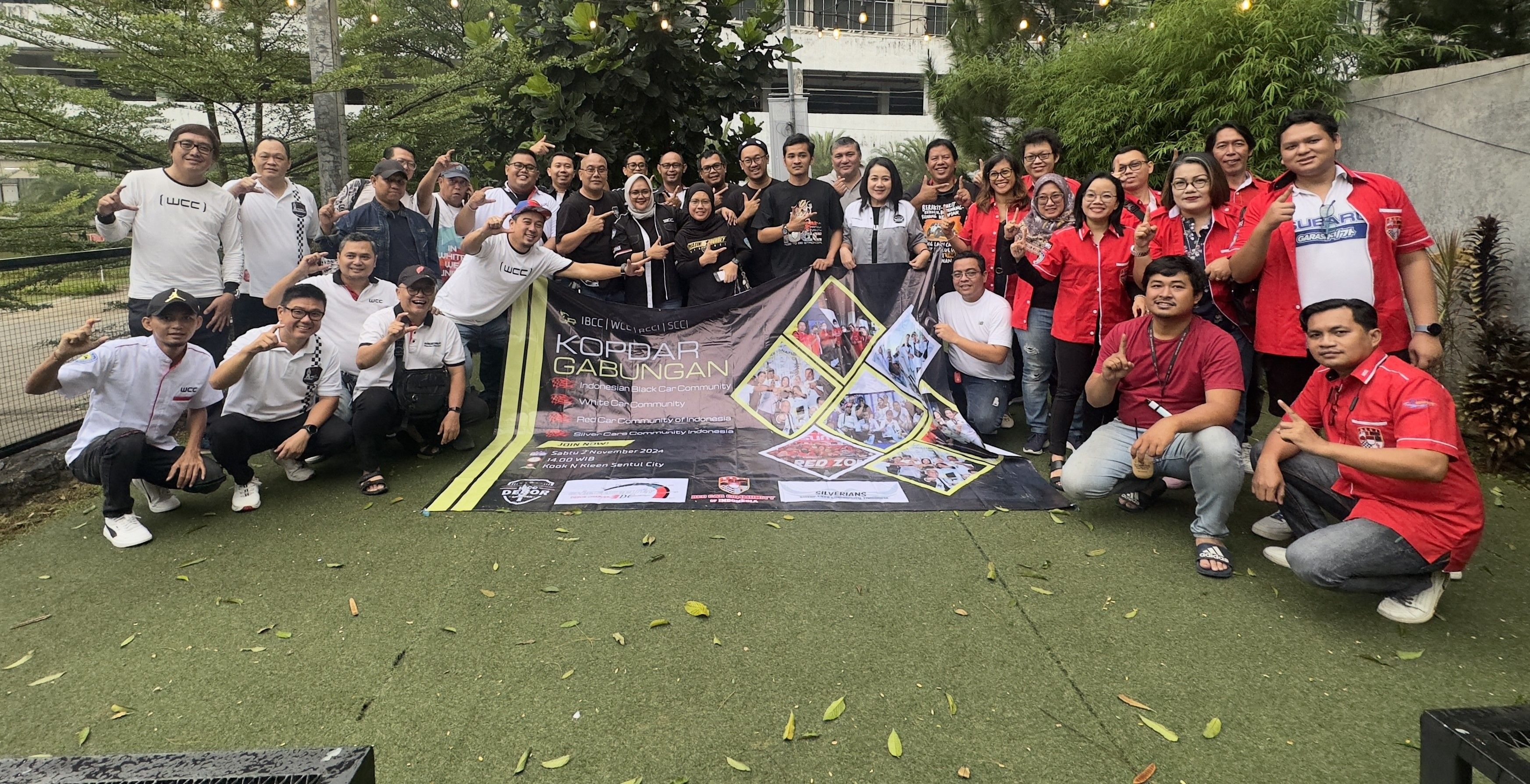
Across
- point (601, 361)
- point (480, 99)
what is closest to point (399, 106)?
point (480, 99)

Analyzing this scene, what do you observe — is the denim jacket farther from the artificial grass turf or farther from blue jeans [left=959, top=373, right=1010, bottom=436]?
blue jeans [left=959, top=373, right=1010, bottom=436]

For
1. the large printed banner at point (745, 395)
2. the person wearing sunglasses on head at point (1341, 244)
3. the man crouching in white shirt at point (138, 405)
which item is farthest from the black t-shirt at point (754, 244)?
the man crouching in white shirt at point (138, 405)

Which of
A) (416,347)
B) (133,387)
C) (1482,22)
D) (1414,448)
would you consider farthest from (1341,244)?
(1482,22)

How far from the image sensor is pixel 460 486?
12.5ft

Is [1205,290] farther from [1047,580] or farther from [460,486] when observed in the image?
[460,486]

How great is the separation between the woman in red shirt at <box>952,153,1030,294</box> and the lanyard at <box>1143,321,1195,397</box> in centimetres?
123

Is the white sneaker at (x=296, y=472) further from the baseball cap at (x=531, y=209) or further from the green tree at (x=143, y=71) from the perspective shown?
the green tree at (x=143, y=71)

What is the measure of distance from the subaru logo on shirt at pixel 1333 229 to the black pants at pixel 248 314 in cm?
478

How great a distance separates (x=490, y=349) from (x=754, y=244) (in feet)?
5.46

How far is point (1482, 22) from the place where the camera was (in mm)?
6402

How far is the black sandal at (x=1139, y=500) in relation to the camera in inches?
140

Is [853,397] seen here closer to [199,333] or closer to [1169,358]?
[1169,358]

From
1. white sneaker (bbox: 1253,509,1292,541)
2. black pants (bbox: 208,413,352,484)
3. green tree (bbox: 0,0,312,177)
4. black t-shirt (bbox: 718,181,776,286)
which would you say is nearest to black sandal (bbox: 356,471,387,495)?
black pants (bbox: 208,413,352,484)

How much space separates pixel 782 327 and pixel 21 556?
11.4 feet
